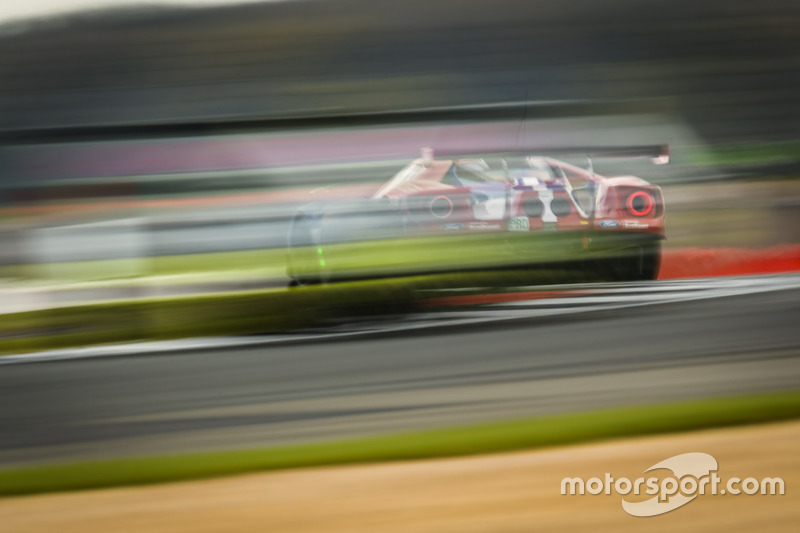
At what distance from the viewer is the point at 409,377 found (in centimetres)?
181

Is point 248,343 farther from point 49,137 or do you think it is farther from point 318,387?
point 49,137

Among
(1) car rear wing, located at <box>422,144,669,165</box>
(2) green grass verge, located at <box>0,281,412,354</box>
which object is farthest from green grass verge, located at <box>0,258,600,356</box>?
(1) car rear wing, located at <box>422,144,669,165</box>

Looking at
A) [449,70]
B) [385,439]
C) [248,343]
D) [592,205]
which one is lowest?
[385,439]

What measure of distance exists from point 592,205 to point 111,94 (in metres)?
1.20

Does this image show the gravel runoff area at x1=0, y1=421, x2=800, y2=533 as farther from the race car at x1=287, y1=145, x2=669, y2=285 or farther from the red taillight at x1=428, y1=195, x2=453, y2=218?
the red taillight at x1=428, y1=195, x2=453, y2=218

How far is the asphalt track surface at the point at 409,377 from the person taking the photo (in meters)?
1.75

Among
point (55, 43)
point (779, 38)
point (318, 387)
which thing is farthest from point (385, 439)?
point (779, 38)

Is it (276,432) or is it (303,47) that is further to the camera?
(303,47)

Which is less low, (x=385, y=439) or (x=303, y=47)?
(x=303, y=47)

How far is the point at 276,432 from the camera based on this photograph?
1729mm

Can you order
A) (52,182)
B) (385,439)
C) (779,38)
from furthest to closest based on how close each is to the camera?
(779,38) < (52,182) < (385,439)

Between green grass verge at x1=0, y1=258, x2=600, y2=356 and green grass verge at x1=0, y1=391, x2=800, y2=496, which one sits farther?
green grass verge at x1=0, y1=258, x2=600, y2=356

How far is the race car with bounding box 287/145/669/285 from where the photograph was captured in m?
1.80

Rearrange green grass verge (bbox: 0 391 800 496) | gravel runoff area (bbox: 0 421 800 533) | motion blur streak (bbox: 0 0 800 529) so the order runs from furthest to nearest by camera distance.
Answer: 1. motion blur streak (bbox: 0 0 800 529)
2. green grass verge (bbox: 0 391 800 496)
3. gravel runoff area (bbox: 0 421 800 533)
